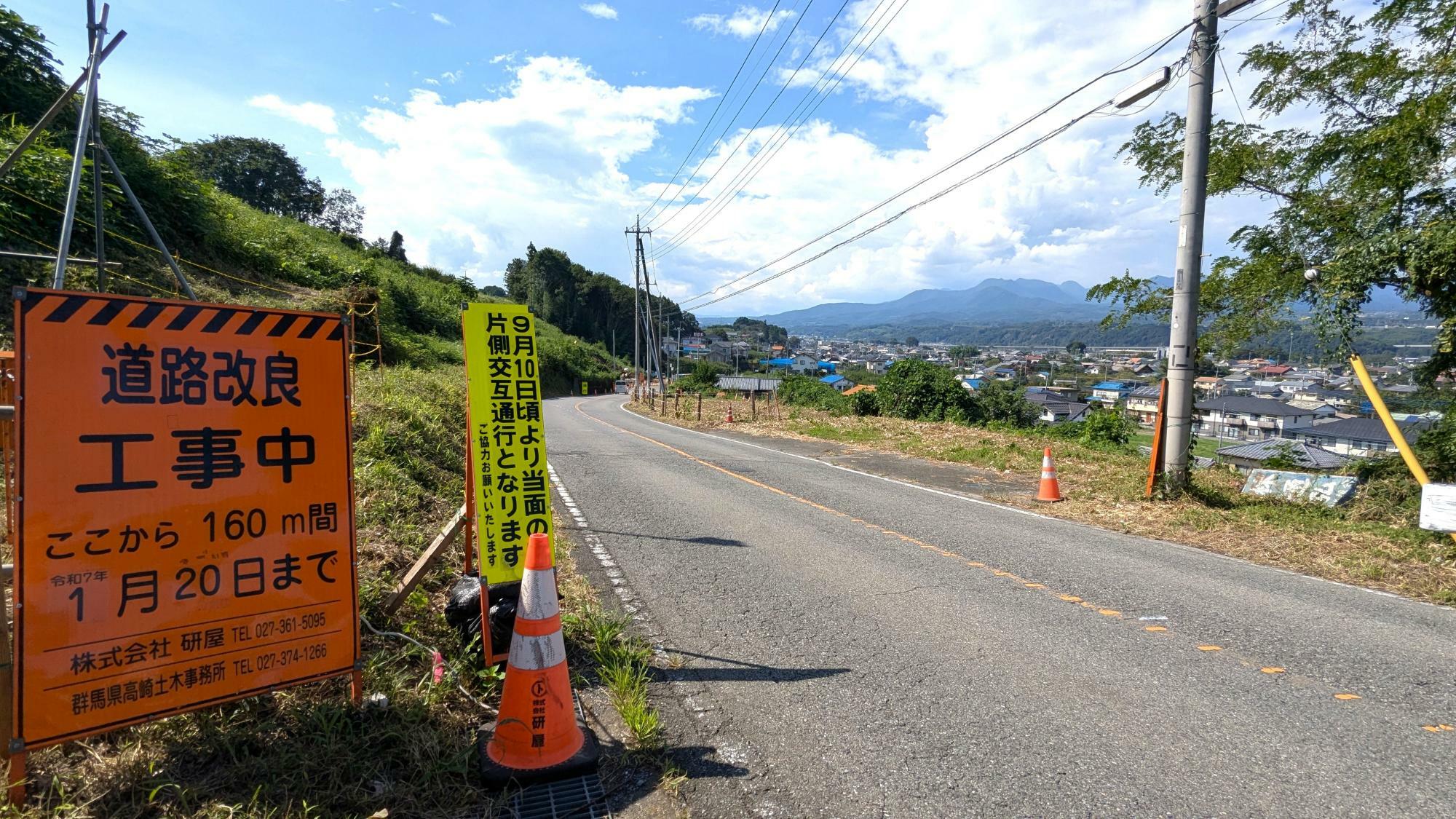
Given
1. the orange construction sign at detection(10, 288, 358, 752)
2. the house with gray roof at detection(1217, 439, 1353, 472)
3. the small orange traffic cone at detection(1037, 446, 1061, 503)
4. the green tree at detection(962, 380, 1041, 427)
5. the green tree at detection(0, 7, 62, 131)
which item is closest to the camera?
the orange construction sign at detection(10, 288, 358, 752)

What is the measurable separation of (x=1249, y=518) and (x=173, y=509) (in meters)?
9.26

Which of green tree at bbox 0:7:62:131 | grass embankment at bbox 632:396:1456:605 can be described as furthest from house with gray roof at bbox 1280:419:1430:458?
green tree at bbox 0:7:62:131

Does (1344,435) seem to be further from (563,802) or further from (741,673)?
(563,802)

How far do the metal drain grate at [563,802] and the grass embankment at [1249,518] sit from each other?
6.24 m

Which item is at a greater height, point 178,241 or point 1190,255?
point 178,241

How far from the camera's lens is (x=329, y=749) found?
2.74 metres

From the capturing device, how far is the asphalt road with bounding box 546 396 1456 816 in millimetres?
2746

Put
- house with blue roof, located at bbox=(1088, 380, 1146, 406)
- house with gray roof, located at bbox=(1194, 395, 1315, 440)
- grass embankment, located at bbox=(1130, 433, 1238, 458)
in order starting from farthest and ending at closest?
1. house with blue roof, located at bbox=(1088, 380, 1146, 406)
2. house with gray roof, located at bbox=(1194, 395, 1315, 440)
3. grass embankment, located at bbox=(1130, 433, 1238, 458)

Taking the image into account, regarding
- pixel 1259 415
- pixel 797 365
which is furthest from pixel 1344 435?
pixel 797 365

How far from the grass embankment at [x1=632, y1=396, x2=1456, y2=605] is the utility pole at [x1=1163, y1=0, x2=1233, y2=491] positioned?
65 cm

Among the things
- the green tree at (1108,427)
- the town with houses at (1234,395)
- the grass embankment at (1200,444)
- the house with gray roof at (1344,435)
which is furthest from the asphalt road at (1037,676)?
the house with gray roof at (1344,435)

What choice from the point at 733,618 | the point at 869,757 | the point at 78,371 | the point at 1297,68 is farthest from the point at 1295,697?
the point at 1297,68

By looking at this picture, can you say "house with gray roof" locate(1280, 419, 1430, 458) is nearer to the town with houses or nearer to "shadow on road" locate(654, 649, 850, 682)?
the town with houses

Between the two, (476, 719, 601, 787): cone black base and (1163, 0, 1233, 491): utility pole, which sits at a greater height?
(1163, 0, 1233, 491): utility pole
